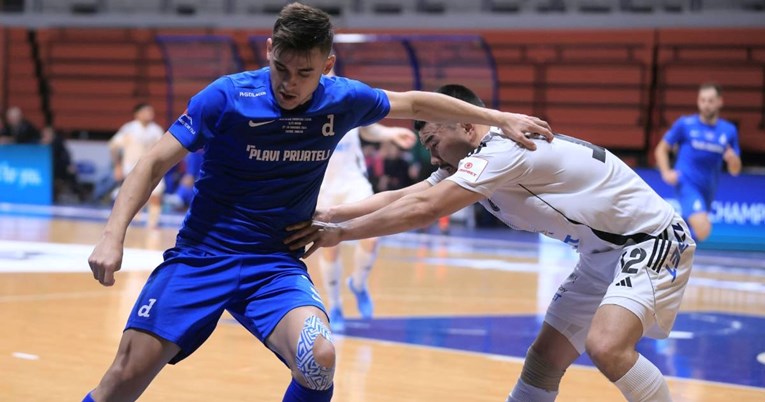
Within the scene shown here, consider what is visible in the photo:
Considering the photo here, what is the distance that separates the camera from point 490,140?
4.71 meters

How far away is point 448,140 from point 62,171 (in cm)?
1909

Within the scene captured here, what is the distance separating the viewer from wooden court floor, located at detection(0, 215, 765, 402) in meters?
→ 6.56

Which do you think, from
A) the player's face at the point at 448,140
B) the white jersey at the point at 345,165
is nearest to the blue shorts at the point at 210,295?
the player's face at the point at 448,140

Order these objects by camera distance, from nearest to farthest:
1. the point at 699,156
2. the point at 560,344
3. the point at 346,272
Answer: the point at 560,344 → the point at 346,272 → the point at 699,156

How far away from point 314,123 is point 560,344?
1.58 m

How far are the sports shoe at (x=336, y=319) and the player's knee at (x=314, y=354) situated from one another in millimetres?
4754

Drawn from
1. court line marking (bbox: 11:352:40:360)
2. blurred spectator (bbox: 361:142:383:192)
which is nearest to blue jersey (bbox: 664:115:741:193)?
blurred spectator (bbox: 361:142:383:192)

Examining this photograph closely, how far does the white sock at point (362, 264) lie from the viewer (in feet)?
30.9

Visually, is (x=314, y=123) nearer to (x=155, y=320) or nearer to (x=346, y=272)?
(x=155, y=320)

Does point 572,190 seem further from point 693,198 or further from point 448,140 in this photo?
point 693,198

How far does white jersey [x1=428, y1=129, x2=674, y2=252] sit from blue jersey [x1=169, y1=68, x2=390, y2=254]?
1.75ft

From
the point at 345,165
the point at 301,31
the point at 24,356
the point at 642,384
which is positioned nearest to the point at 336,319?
the point at 345,165

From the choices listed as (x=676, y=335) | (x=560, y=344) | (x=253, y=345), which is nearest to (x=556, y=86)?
(x=676, y=335)

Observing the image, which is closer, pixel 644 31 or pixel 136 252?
pixel 136 252
